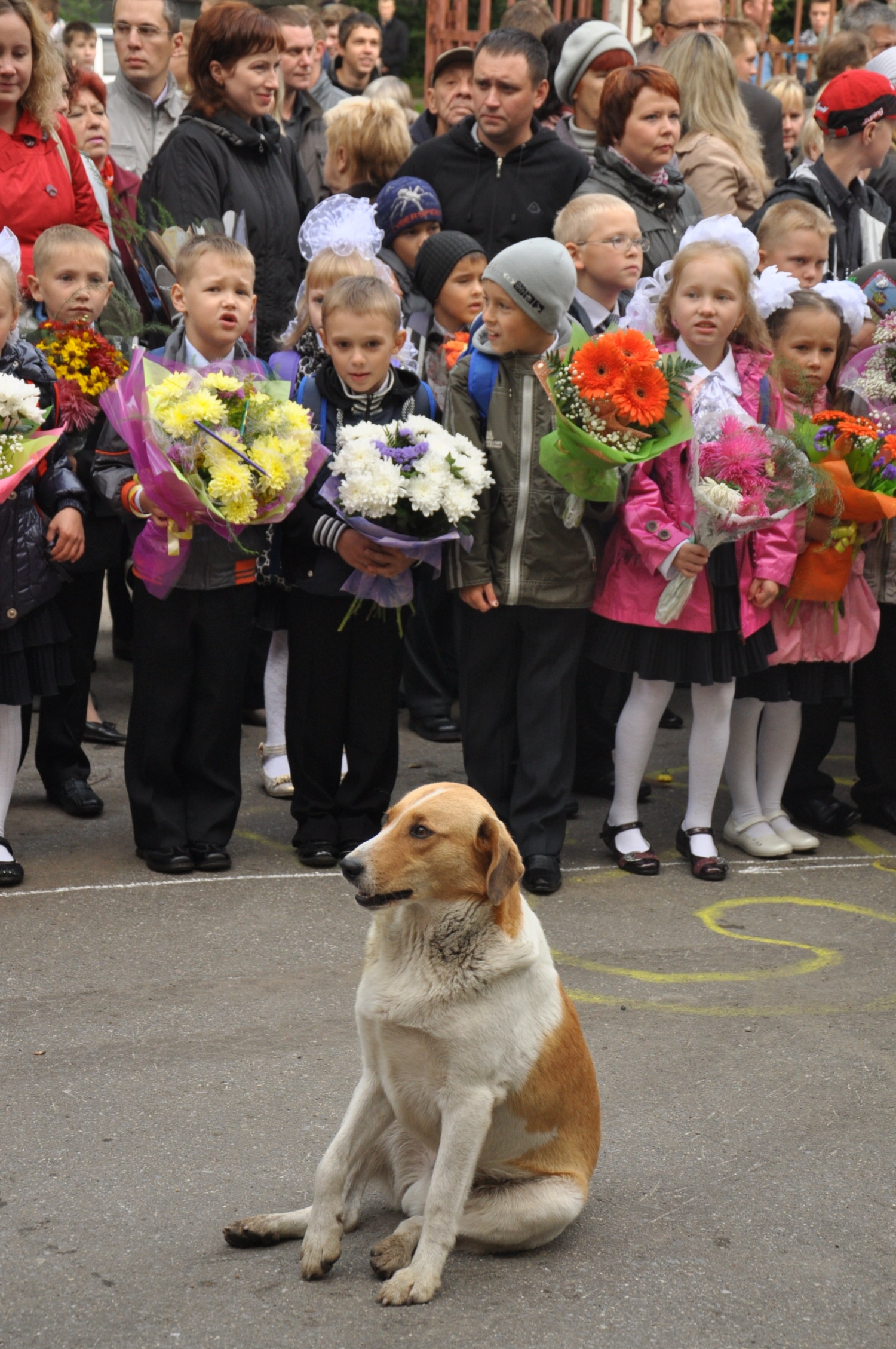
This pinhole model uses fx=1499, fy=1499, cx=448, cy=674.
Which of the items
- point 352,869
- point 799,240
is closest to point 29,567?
point 352,869

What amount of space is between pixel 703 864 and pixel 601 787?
106 cm

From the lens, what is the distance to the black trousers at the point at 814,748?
6758mm

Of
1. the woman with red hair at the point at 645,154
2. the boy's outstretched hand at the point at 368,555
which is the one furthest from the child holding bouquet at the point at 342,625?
the woman with red hair at the point at 645,154

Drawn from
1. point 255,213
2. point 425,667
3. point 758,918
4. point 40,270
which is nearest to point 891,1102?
point 758,918

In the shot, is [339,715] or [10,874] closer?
[10,874]

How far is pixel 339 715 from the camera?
595 centimetres

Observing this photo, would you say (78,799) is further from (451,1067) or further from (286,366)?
(451,1067)

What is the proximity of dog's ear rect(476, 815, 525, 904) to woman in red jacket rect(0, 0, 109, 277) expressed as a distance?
4119 millimetres

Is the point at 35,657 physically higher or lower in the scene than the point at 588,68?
lower

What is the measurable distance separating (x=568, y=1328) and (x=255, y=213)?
539 centimetres

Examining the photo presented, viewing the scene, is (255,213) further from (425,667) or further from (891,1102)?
(891,1102)

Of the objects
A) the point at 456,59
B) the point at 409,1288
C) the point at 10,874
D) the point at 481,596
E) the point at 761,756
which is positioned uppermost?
the point at 456,59

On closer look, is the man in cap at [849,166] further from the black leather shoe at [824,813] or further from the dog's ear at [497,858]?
the dog's ear at [497,858]

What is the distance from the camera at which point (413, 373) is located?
19.2 ft
